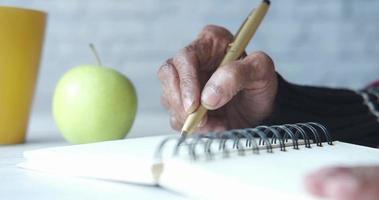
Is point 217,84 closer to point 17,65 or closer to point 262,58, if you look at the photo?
point 262,58

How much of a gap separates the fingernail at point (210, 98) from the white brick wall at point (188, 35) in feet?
2.36

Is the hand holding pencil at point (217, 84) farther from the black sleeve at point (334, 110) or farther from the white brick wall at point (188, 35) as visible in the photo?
the white brick wall at point (188, 35)

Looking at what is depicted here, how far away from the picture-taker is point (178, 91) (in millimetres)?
779

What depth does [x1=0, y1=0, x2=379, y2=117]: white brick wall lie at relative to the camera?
1338 millimetres

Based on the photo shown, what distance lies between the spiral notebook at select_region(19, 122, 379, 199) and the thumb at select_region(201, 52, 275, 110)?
0.09 metres

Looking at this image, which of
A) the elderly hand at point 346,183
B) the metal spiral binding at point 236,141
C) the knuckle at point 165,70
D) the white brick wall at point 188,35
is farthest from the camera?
the white brick wall at point 188,35

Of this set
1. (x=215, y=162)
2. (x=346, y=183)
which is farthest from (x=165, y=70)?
(x=346, y=183)

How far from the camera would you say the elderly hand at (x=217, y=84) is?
691 mm

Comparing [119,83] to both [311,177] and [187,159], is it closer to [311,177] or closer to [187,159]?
[187,159]

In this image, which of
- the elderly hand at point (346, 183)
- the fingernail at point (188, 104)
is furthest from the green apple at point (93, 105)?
the elderly hand at point (346, 183)

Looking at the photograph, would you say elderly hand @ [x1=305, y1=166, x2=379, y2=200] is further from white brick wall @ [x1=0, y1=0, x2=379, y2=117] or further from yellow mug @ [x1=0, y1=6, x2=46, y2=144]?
white brick wall @ [x1=0, y1=0, x2=379, y2=117]

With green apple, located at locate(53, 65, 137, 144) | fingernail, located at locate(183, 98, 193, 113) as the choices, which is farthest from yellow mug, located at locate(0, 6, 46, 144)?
fingernail, located at locate(183, 98, 193, 113)

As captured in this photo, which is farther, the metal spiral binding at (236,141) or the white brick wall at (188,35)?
the white brick wall at (188,35)

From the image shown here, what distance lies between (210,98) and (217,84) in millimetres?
21
